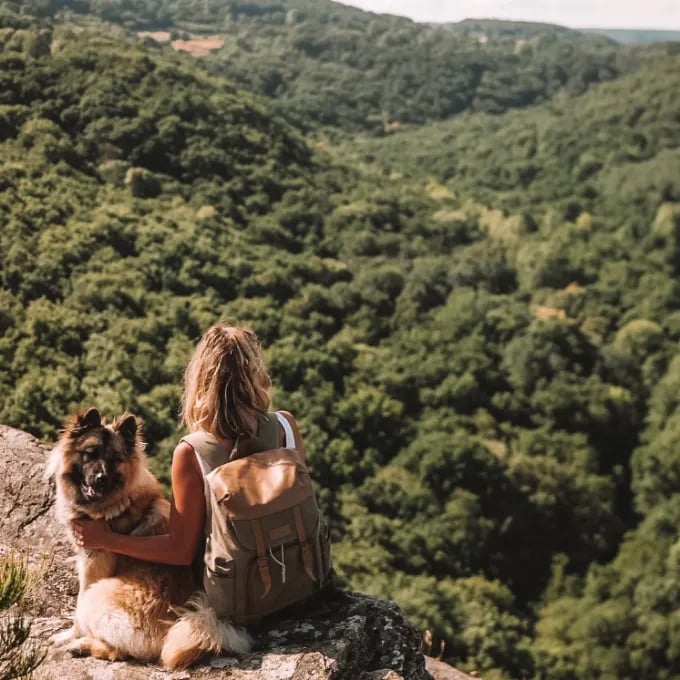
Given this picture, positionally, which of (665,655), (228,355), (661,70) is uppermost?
(661,70)

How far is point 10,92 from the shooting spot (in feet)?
124

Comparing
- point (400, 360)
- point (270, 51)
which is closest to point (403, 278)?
A: point (400, 360)

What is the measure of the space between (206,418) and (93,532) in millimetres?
771

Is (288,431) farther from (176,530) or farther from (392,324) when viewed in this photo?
(392,324)

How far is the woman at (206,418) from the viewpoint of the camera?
3.23m

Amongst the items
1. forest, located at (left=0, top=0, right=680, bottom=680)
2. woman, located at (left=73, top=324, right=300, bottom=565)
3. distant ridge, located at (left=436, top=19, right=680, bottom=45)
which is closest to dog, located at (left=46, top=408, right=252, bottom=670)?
woman, located at (left=73, top=324, right=300, bottom=565)

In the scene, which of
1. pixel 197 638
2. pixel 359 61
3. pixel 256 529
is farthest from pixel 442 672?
pixel 359 61

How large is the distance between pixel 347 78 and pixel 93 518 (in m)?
94.1

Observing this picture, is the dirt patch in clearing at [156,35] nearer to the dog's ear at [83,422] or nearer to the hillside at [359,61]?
the hillside at [359,61]

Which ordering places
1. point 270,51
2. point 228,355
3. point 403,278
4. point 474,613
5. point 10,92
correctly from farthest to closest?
point 270,51, point 403,278, point 10,92, point 474,613, point 228,355

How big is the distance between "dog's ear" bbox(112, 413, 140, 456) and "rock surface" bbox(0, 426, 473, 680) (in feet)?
1.81

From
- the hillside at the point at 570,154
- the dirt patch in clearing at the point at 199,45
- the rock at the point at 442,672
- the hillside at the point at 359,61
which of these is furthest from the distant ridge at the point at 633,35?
the rock at the point at 442,672

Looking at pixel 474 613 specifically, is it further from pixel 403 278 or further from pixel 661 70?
pixel 661 70

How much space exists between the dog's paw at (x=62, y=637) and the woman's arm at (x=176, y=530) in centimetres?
43
